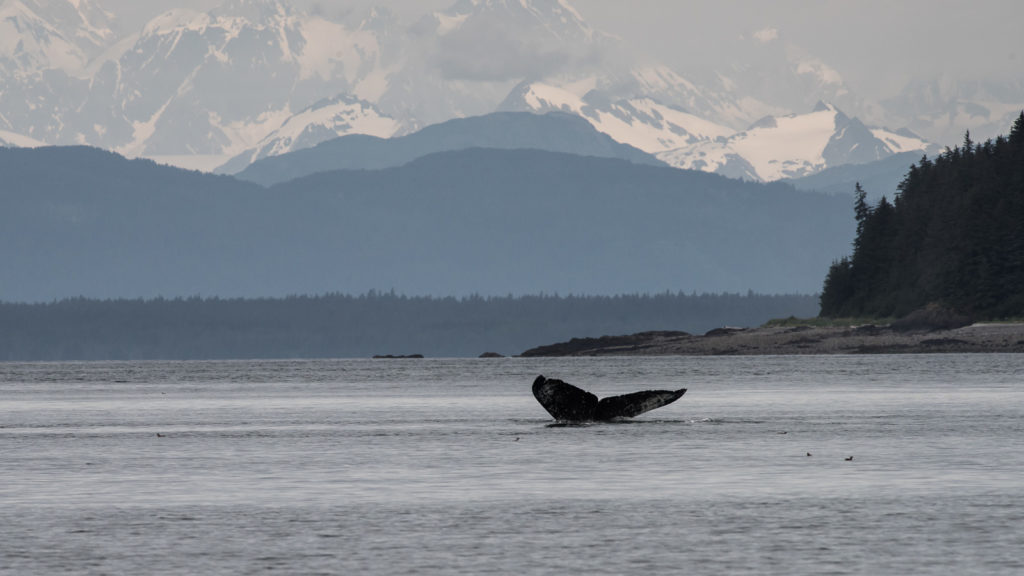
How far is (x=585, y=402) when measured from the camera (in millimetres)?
90188

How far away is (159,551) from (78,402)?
9755 centimetres

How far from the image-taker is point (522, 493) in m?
50.9

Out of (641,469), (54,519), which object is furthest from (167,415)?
(54,519)

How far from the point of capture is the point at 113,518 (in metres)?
45.4

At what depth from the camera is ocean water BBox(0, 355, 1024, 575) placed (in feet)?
125

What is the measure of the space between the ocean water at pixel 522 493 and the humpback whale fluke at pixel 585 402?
1221 millimetres

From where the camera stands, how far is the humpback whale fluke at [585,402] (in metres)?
88.9

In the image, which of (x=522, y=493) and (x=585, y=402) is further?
(x=585, y=402)

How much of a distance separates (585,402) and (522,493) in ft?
129

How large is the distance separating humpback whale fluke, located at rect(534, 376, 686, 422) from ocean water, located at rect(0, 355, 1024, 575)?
1221mm

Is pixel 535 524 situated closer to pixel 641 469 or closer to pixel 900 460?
pixel 641 469

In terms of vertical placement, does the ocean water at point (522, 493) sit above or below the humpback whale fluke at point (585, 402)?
below

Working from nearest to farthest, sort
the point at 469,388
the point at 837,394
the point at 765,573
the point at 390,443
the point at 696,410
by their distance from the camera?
the point at 765,573 → the point at 390,443 → the point at 696,410 → the point at 837,394 → the point at 469,388

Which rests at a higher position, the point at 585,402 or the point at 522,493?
the point at 585,402
